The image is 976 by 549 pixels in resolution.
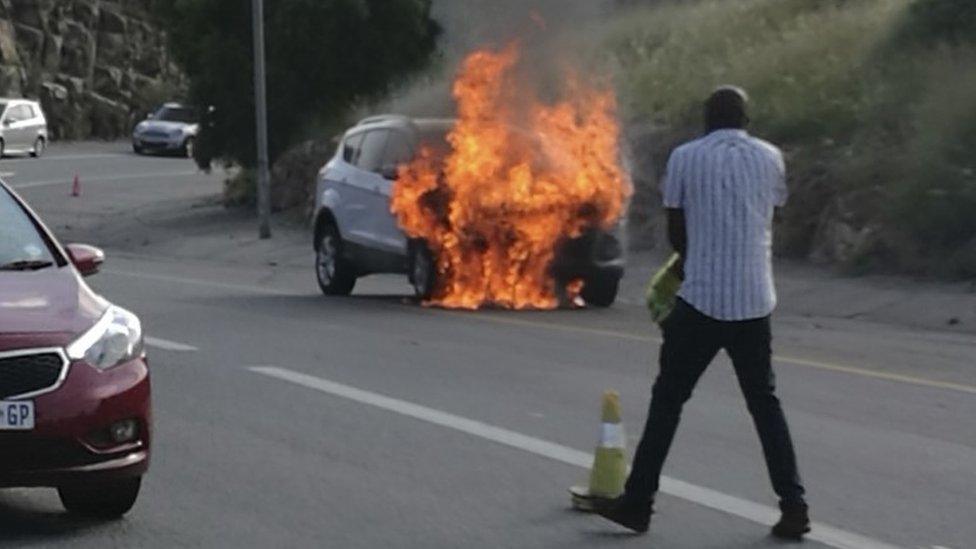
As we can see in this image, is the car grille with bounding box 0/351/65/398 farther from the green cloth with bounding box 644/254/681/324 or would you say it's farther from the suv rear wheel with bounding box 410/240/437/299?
the suv rear wheel with bounding box 410/240/437/299

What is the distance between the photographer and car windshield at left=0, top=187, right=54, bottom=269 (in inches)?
373

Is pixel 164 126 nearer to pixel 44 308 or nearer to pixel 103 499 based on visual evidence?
pixel 103 499

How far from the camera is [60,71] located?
67312 mm

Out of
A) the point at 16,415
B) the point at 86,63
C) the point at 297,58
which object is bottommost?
the point at 86,63

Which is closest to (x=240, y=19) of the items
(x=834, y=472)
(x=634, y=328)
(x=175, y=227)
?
(x=175, y=227)

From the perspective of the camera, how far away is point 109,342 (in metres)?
8.75

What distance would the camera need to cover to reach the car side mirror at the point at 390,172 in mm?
20281

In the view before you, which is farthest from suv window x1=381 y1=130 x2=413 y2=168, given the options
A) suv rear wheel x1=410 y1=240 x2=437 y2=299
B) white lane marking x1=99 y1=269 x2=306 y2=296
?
white lane marking x1=99 y1=269 x2=306 y2=296

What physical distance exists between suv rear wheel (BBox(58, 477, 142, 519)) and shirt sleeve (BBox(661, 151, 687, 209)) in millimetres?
2442

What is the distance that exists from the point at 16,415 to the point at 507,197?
1151 centimetres

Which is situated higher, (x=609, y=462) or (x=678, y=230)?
(x=678, y=230)

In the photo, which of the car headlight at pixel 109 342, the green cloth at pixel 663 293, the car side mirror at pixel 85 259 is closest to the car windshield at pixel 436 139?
the car side mirror at pixel 85 259

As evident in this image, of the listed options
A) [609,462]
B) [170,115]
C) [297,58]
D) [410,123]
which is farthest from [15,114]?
[609,462]

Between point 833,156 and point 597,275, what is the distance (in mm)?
6887
